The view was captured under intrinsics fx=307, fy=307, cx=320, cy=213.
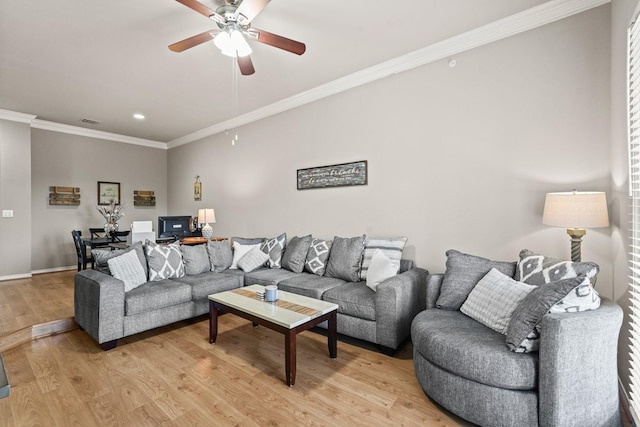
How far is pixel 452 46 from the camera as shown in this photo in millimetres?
2986

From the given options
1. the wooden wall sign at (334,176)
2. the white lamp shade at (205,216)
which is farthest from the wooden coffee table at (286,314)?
the white lamp shade at (205,216)

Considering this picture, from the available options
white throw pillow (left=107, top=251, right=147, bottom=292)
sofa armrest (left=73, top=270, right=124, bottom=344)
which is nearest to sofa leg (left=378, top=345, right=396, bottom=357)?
sofa armrest (left=73, top=270, right=124, bottom=344)

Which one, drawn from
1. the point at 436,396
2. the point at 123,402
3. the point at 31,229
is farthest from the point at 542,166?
the point at 31,229

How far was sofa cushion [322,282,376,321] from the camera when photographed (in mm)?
2672

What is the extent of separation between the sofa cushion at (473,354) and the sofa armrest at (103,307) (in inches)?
98.9

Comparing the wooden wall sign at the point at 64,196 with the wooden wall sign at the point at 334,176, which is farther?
the wooden wall sign at the point at 64,196

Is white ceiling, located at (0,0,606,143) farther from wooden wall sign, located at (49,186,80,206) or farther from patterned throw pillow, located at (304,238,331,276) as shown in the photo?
patterned throw pillow, located at (304,238,331,276)

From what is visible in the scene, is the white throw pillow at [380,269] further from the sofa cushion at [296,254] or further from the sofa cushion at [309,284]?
the sofa cushion at [296,254]

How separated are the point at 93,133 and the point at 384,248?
6235mm

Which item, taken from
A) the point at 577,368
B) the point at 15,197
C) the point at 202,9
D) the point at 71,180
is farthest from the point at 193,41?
the point at 71,180

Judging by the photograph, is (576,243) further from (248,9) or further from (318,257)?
(248,9)

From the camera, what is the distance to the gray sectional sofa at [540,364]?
1510 millimetres

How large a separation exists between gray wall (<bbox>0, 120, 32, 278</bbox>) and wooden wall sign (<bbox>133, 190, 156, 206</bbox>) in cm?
178

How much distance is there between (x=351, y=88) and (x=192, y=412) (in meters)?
3.57
